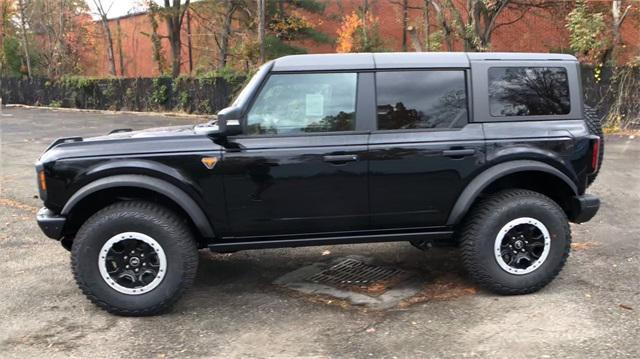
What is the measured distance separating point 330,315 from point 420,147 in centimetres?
140

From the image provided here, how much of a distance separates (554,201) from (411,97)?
57.5 inches

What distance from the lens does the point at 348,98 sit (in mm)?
4293

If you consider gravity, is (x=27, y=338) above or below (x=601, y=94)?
below

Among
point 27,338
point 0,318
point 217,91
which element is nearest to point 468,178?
point 27,338

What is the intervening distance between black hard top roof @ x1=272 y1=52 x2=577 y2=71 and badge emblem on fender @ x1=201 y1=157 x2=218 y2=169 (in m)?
0.80

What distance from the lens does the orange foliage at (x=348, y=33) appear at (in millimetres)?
31422

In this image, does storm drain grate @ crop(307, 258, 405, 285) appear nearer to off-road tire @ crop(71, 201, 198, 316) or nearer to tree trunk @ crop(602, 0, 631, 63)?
off-road tire @ crop(71, 201, 198, 316)

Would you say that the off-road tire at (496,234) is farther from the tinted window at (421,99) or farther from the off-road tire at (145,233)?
the off-road tire at (145,233)

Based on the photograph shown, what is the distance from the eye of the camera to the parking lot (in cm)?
367

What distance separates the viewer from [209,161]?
13.5ft

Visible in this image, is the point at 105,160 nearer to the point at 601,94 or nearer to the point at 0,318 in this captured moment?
the point at 0,318

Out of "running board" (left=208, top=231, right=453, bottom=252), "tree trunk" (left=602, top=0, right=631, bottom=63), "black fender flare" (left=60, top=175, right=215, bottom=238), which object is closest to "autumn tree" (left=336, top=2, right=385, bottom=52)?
"tree trunk" (left=602, top=0, right=631, bottom=63)

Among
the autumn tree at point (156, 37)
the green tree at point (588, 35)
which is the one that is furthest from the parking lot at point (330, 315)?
the autumn tree at point (156, 37)

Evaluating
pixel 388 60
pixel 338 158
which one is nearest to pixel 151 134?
pixel 338 158
